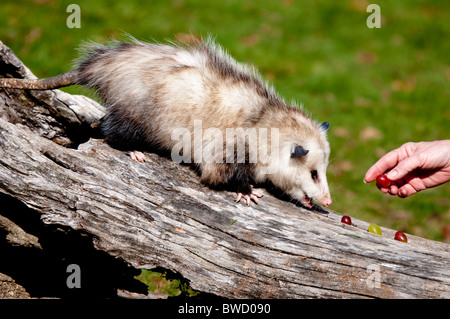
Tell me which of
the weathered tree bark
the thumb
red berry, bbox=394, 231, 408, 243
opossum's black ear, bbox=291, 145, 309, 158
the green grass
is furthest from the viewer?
the green grass

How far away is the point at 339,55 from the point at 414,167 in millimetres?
3592

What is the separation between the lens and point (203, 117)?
2836 millimetres

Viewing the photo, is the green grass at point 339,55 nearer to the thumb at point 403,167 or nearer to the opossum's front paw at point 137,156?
the thumb at point 403,167

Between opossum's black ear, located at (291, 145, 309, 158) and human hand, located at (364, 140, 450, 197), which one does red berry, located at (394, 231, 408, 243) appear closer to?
human hand, located at (364, 140, 450, 197)

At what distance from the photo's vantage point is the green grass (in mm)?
4684

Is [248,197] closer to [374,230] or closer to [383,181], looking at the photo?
[374,230]

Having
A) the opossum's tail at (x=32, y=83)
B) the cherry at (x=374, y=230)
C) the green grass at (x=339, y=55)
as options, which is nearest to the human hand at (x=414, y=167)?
the cherry at (x=374, y=230)

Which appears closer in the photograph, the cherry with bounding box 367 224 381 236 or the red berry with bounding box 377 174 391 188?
the cherry with bounding box 367 224 381 236

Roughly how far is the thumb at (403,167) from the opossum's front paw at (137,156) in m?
1.64

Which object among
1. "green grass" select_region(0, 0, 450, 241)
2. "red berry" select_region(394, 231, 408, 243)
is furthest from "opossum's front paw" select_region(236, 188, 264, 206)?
"green grass" select_region(0, 0, 450, 241)

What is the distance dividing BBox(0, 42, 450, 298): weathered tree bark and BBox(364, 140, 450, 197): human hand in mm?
570

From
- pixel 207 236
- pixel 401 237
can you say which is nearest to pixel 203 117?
pixel 207 236
